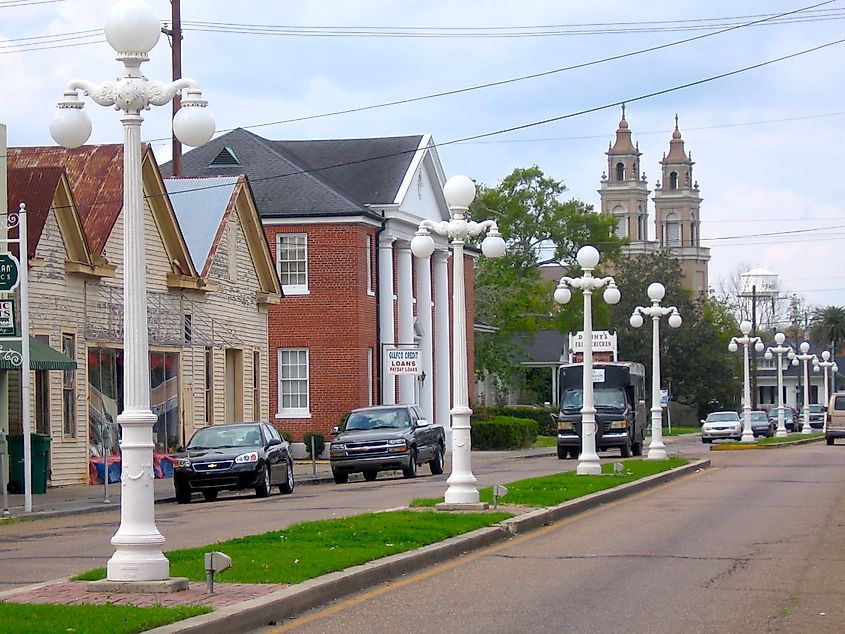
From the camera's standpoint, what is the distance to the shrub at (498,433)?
5528cm

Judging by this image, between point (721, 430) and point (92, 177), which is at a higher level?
point (92, 177)

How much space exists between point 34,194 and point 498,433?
27982 mm

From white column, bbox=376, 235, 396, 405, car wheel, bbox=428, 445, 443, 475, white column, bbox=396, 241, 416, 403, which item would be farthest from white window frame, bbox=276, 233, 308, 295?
car wheel, bbox=428, 445, 443, 475

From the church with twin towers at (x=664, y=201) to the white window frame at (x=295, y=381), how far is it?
128907 mm

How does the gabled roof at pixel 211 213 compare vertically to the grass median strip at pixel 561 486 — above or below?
above

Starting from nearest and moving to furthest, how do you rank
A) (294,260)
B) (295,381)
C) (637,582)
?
1. (637,582)
2. (294,260)
3. (295,381)

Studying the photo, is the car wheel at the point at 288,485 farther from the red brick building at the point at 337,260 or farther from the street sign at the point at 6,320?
the red brick building at the point at 337,260

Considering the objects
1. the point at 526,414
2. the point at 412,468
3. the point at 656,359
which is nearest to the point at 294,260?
the point at 656,359

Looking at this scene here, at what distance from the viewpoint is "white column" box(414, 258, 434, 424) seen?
54.0m

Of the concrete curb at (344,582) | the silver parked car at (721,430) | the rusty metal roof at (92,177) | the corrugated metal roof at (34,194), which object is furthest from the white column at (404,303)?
the concrete curb at (344,582)

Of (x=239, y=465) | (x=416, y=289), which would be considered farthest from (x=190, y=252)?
(x=416, y=289)

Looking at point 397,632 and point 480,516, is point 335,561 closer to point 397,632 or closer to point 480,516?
point 397,632

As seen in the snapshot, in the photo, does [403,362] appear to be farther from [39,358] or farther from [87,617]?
[87,617]

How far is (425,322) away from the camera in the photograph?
54.2m
